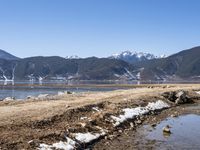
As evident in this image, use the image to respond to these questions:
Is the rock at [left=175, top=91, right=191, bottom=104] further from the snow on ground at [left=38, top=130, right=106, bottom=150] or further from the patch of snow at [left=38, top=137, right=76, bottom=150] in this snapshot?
the patch of snow at [left=38, top=137, right=76, bottom=150]

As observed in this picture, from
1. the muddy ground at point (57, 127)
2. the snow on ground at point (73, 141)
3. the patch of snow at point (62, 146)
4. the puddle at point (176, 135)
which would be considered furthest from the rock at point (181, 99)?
the patch of snow at point (62, 146)

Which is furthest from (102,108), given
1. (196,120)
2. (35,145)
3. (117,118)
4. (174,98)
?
(174,98)

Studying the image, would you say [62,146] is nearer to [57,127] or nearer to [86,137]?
[86,137]

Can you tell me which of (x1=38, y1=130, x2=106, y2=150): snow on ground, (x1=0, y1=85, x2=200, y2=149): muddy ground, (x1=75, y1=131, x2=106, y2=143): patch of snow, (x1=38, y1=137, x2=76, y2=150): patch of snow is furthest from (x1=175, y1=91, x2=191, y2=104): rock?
(x1=38, y1=137, x2=76, y2=150): patch of snow

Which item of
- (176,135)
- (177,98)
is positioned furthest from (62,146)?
(177,98)

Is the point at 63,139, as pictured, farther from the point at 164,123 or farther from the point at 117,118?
the point at 164,123

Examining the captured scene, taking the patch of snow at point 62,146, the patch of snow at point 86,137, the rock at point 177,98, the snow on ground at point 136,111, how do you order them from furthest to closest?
the rock at point 177,98
the snow on ground at point 136,111
the patch of snow at point 86,137
the patch of snow at point 62,146

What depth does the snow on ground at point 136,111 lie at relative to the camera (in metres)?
38.5

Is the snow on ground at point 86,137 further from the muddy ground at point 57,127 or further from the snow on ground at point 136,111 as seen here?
the snow on ground at point 136,111

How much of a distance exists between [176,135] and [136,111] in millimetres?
13662

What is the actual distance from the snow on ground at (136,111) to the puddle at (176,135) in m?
2.41

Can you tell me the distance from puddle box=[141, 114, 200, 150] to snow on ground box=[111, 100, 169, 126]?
2414 mm

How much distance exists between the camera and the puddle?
94.2ft

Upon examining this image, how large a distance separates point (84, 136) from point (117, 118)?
10266 mm
